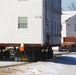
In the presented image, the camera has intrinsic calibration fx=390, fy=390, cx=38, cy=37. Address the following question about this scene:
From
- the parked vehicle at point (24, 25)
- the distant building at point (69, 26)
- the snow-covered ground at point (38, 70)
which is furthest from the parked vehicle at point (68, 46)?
the snow-covered ground at point (38, 70)

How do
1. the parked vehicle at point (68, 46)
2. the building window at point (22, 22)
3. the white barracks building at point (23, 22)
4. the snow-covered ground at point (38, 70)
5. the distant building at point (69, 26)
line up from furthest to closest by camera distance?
the distant building at point (69, 26) → the parked vehicle at point (68, 46) → the building window at point (22, 22) → the white barracks building at point (23, 22) → the snow-covered ground at point (38, 70)

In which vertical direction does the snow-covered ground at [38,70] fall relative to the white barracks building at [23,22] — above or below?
below

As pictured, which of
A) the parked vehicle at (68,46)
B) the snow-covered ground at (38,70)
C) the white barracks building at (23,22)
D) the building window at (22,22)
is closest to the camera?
the snow-covered ground at (38,70)

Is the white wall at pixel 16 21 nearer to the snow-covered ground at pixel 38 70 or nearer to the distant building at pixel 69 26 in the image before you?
the snow-covered ground at pixel 38 70

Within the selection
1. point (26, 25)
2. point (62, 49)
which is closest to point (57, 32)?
point (26, 25)

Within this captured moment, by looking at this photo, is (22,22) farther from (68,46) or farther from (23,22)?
(68,46)

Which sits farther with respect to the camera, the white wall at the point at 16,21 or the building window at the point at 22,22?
the building window at the point at 22,22

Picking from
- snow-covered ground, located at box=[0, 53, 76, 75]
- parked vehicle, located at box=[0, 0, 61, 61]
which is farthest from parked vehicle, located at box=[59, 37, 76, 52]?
snow-covered ground, located at box=[0, 53, 76, 75]

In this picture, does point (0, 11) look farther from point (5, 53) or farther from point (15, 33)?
point (5, 53)

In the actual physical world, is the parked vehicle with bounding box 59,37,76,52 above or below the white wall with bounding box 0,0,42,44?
below

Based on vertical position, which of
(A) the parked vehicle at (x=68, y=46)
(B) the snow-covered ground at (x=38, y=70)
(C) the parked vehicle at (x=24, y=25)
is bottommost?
(B) the snow-covered ground at (x=38, y=70)

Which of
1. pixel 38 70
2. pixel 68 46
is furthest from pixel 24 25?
pixel 68 46

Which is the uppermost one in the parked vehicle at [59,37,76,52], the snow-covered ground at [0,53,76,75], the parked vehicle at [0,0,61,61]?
the parked vehicle at [0,0,61,61]

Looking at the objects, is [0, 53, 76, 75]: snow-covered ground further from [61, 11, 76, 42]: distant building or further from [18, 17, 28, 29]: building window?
[61, 11, 76, 42]: distant building
